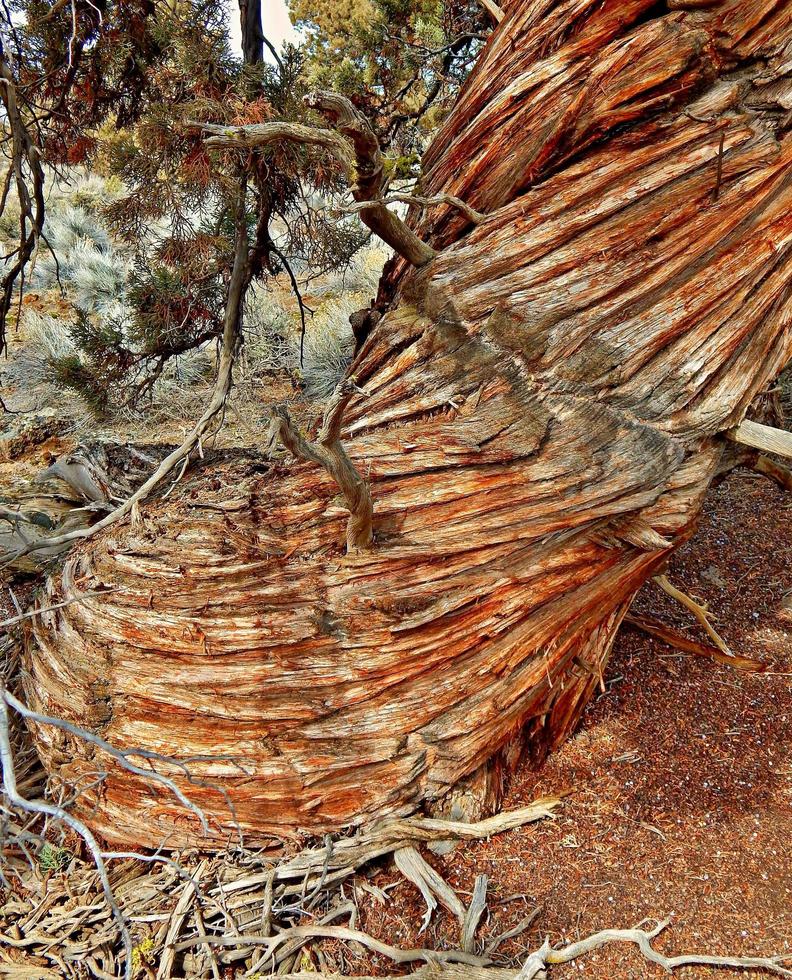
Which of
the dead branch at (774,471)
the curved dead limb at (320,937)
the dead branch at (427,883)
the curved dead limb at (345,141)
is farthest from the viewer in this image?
the dead branch at (774,471)

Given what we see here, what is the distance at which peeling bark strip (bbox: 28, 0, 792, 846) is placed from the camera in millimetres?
2553

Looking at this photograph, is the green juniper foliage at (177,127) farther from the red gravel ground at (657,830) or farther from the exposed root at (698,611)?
the red gravel ground at (657,830)

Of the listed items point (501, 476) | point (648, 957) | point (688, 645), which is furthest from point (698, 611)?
point (648, 957)

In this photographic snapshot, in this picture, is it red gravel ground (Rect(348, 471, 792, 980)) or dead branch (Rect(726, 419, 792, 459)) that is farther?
dead branch (Rect(726, 419, 792, 459))

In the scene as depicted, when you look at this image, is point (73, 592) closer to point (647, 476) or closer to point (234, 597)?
point (234, 597)

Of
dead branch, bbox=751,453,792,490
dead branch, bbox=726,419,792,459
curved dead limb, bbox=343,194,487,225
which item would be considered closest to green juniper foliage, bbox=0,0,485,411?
curved dead limb, bbox=343,194,487,225

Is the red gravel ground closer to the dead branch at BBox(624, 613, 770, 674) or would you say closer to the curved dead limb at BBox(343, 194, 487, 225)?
the dead branch at BBox(624, 613, 770, 674)

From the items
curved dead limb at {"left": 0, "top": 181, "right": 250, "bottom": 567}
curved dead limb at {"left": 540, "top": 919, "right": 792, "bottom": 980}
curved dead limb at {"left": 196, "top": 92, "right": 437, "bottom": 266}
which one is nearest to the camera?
curved dead limb at {"left": 196, "top": 92, "right": 437, "bottom": 266}

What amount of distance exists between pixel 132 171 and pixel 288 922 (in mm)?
3247

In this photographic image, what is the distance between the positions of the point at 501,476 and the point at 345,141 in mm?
1180

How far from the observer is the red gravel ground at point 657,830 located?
2365mm

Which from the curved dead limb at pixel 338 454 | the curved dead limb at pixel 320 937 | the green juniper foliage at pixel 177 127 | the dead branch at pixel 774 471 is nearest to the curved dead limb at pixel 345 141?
the green juniper foliage at pixel 177 127

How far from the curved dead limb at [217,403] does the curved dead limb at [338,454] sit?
0.98 m

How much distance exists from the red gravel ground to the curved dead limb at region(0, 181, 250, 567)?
1.73 m
